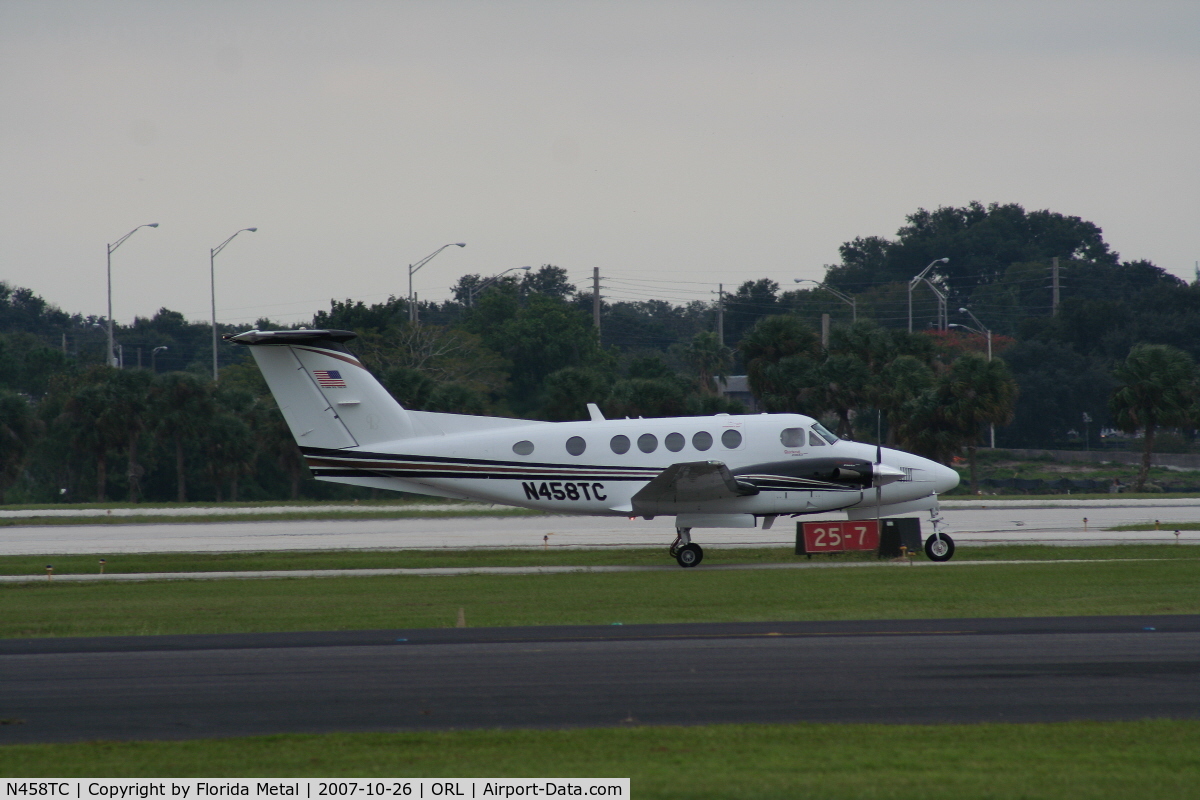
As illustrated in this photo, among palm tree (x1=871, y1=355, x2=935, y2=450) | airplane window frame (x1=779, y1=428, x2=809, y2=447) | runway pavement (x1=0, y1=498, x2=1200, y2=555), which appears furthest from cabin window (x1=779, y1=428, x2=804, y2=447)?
palm tree (x1=871, y1=355, x2=935, y2=450)

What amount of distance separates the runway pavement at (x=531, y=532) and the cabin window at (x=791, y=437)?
17.3 ft

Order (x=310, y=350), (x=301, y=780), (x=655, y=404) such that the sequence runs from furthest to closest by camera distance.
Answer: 1. (x=655, y=404)
2. (x=310, y=350)
3. (x=301, y=780)

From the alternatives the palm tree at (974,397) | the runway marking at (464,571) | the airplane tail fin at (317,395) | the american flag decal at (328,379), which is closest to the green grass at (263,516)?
the airplane tail fin at (317,395)

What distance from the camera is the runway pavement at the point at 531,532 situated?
3053cm

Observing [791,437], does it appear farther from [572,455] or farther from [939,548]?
[572,455]

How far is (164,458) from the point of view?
60250 millimetres

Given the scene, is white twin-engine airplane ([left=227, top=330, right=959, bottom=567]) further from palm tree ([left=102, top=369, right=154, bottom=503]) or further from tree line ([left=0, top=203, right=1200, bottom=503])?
palm tree ([left=102, top=369, right=154, bottom=503])

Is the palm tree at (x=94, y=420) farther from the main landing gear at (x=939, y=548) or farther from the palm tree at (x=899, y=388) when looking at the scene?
the main landing gear at (x=939, y=548)

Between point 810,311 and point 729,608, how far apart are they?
10102 centimetres

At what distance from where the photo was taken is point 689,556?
24.3 m

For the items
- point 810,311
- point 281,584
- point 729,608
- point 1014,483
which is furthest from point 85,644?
point 810,311

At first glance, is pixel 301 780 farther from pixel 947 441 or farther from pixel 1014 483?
pixel 1014 483

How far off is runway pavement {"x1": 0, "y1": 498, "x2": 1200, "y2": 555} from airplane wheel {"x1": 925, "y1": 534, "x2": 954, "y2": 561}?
171 inches
